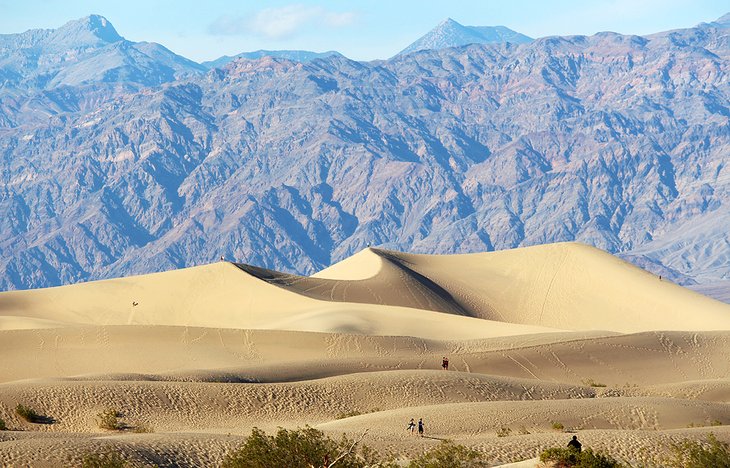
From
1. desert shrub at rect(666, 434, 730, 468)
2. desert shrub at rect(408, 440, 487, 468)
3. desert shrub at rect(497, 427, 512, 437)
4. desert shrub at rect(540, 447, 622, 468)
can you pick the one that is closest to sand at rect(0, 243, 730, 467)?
desert shrub at rect(497, 427, 512, 437)

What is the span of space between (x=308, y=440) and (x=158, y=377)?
67.2ft

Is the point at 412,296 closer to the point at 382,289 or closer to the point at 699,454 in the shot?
the point at 382,289

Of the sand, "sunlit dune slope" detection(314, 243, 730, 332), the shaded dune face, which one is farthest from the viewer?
"sunlit dune slope" detection(314, 243, 730, 332)

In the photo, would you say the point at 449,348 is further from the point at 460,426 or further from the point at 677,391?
the point at 460,426

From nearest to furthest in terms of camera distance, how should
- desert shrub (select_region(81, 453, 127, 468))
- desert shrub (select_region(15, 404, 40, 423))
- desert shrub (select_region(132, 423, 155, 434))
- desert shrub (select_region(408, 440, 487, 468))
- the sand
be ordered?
desert shrub (select_region(81, 453, 127, 468)) < desert shrub (select_region(408, 440, 487, 468)) < the sand < desert shrub (select_region(132, 423, 155, 434)) < desert shrub (select_region(15, 404, 40, 423))

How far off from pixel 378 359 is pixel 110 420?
71.7 feet

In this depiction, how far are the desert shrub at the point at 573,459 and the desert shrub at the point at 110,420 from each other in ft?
56.7

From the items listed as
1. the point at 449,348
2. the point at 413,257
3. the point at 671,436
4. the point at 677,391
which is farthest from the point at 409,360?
the point at 413,257

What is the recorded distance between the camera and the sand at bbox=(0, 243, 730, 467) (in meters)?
39.7

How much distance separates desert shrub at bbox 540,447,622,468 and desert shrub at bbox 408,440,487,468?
2.69 m

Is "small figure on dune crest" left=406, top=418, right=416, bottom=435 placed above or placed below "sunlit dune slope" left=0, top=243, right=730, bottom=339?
below

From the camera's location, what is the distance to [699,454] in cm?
3331

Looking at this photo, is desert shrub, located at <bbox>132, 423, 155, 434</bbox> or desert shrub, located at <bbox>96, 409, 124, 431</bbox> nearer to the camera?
desert shrub, located at <bbox>132, 423, 155, 434</bbox>

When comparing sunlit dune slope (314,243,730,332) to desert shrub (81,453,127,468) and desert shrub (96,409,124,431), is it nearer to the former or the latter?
desert shrub (96,409,124,431)
